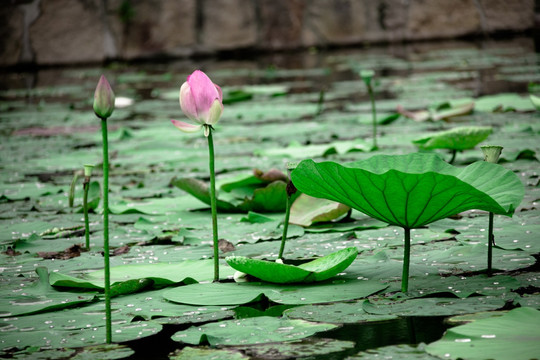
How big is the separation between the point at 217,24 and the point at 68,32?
140 centimetres

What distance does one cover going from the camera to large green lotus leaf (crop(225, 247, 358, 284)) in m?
0.88

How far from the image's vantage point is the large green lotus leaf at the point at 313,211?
4.10 ft

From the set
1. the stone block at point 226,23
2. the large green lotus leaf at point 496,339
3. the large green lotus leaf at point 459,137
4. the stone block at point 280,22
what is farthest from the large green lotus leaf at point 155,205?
the stone block at point 280,22

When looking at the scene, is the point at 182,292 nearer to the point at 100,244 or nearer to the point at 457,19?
the point at 100,244

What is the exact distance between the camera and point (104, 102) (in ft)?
2.42

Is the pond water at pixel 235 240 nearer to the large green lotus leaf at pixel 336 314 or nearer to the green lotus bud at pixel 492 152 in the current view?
the large green lotus leaf at pixel 336 314

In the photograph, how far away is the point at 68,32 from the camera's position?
7.10 metres

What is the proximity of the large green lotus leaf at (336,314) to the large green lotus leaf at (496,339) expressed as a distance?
101mm

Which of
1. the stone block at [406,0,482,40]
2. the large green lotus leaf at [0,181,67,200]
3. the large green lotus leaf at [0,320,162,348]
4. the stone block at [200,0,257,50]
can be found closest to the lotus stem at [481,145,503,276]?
the large green lotus leaf at [0,320,162,348]

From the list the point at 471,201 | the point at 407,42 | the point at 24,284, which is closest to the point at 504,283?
the point at 471,201

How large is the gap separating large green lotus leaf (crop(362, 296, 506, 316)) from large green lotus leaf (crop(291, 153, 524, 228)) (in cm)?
10

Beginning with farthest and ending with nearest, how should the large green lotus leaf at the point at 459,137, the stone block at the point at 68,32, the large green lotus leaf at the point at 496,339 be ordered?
the stone block at the point at 68,32 → the large green lotus leaf at the point at 459,137 → the large green lotus leaf at the point at 496,339

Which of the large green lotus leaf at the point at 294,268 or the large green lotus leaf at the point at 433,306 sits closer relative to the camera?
the large green lotus leaf at the point at 433,306

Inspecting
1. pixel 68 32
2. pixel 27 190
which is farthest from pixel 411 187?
pixel 68 32
